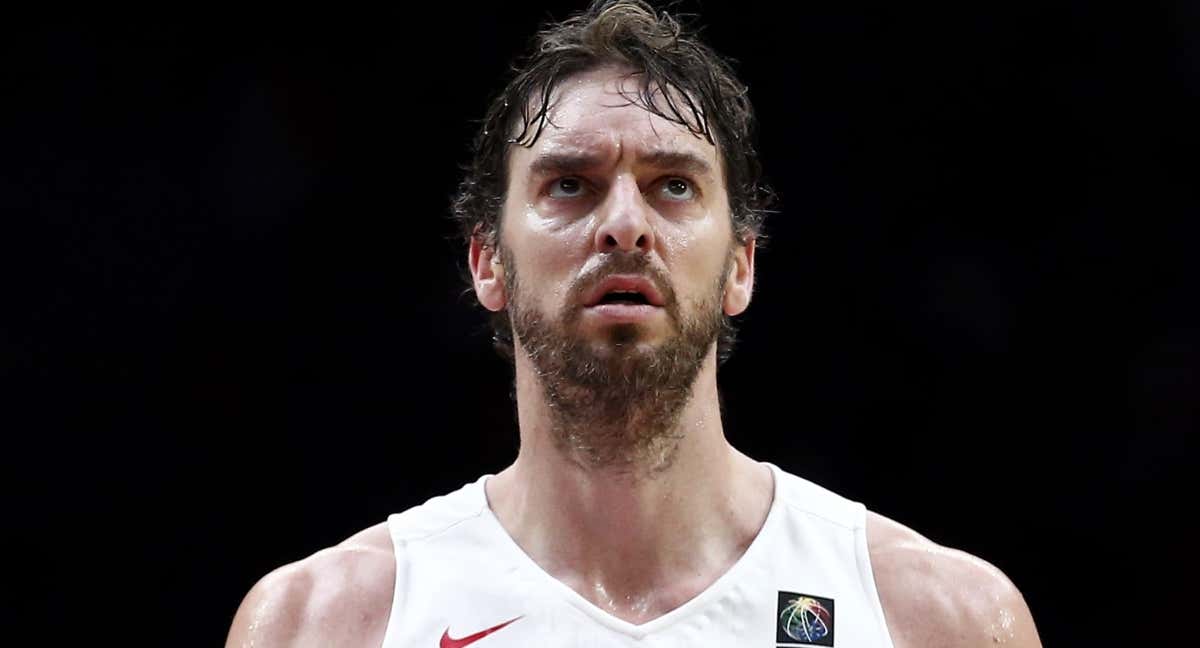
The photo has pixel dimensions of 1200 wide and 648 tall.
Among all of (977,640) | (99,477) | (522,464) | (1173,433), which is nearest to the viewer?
(977,640)

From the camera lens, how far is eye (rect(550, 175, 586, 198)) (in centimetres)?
300

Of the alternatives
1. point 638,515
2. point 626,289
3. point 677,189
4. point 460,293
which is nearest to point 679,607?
point 638,515

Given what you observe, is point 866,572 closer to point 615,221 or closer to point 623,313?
point 623,313

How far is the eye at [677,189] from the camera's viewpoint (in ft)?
9.88

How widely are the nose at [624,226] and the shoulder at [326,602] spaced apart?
0.82m

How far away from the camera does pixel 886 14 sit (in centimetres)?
547

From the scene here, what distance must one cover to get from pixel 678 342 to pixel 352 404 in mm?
2341

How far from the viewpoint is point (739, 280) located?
326 cm

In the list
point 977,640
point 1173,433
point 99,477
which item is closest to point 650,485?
point 977,640

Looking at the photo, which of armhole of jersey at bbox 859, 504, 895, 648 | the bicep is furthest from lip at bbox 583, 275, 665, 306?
the bicep

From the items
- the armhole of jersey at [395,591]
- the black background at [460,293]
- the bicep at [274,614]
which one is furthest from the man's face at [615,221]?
the black background at [460,293]

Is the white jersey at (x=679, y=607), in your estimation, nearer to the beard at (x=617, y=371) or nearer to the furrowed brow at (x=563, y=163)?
the beard at (x=617, y=371)

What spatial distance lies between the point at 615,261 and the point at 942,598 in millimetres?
945

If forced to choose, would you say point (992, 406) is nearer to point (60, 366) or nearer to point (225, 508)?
point (225, 508)
